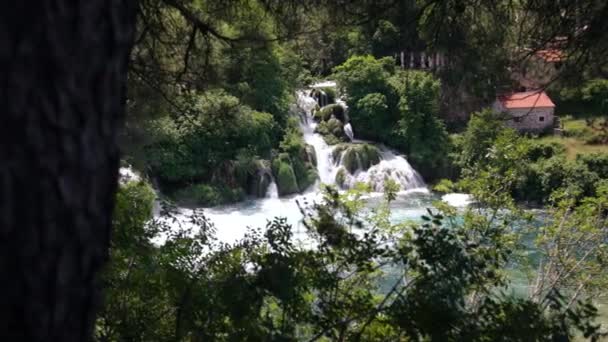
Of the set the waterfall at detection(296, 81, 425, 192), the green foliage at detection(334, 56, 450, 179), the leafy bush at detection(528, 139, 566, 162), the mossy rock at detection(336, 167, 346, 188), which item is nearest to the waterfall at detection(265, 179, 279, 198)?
the waterfall at detection(296, 81, 425, 192)

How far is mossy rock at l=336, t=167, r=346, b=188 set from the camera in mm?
17719

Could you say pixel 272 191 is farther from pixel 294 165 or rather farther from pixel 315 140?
pixel 315 140

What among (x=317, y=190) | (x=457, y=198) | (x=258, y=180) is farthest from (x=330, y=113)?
(x=457, y=198)

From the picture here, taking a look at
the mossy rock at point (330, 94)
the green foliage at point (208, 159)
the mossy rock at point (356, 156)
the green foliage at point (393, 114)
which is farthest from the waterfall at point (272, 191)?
the mossy rock at point (330, 94)

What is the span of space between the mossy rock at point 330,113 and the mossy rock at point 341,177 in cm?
249

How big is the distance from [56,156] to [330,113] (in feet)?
63.0

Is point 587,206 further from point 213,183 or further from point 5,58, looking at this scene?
point 213,183

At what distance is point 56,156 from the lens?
1.02m

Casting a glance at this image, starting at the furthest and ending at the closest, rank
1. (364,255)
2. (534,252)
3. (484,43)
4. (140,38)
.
→ (534,252) → (484,43) → (140,38) → (364,255)

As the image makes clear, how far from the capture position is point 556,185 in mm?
16641

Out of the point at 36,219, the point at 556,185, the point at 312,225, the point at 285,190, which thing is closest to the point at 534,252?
the point at 556,185

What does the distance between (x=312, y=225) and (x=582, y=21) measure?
1947mm

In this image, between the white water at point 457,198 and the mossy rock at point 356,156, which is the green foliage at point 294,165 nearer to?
the mossy rock at point 356,156

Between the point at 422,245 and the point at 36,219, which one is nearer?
the point at 36,219
